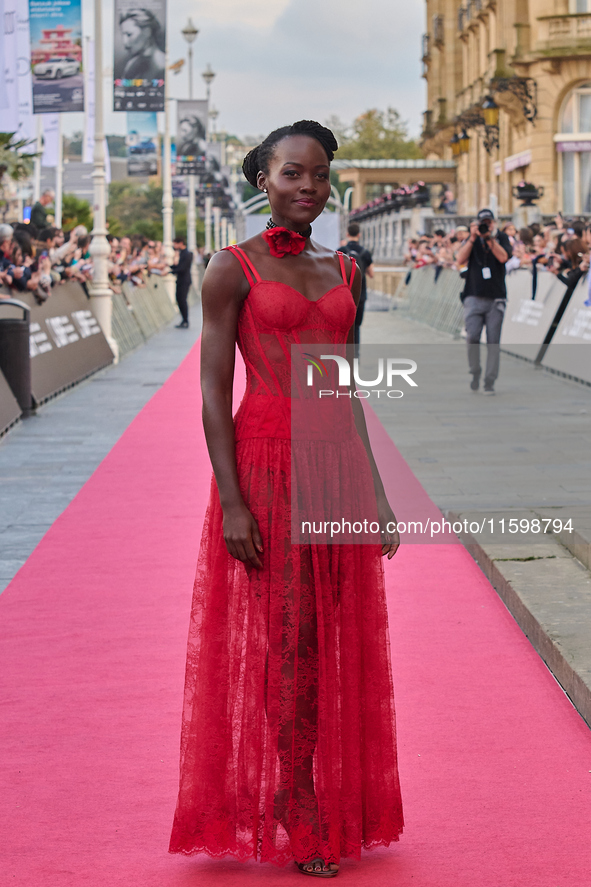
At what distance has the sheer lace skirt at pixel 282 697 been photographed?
3.13 meters

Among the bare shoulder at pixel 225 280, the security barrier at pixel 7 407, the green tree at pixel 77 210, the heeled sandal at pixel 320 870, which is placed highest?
the green tree at pixel 77 210

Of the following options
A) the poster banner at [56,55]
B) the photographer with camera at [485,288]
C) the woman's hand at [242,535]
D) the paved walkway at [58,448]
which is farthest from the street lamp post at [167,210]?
the woman's hand at [242,535]

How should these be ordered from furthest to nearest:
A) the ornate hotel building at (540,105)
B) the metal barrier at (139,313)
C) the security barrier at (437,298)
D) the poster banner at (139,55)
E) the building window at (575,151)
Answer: the building window at (575,151)
the ornate hotel building at (540,105)
the security barrier at (437,298)
the poster banner at (139,55)
the metal barrier at (139,313)

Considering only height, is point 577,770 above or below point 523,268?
below

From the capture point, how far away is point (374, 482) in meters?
3.30

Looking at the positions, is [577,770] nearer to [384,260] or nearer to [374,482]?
[374,482]

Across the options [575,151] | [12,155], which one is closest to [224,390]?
[12,155]

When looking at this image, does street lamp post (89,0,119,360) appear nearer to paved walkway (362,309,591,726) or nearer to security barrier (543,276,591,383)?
paved walkway (362,309,591,726)

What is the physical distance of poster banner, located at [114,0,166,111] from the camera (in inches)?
974

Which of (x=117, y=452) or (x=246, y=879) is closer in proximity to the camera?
(x=246, y=879)

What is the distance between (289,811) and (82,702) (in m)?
1.69

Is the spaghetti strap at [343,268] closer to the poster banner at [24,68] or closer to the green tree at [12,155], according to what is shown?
the poster banner at [24,68]

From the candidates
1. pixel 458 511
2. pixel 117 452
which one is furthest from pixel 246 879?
pixel 117 452

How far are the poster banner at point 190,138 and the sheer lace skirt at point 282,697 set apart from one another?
37.3 metres
